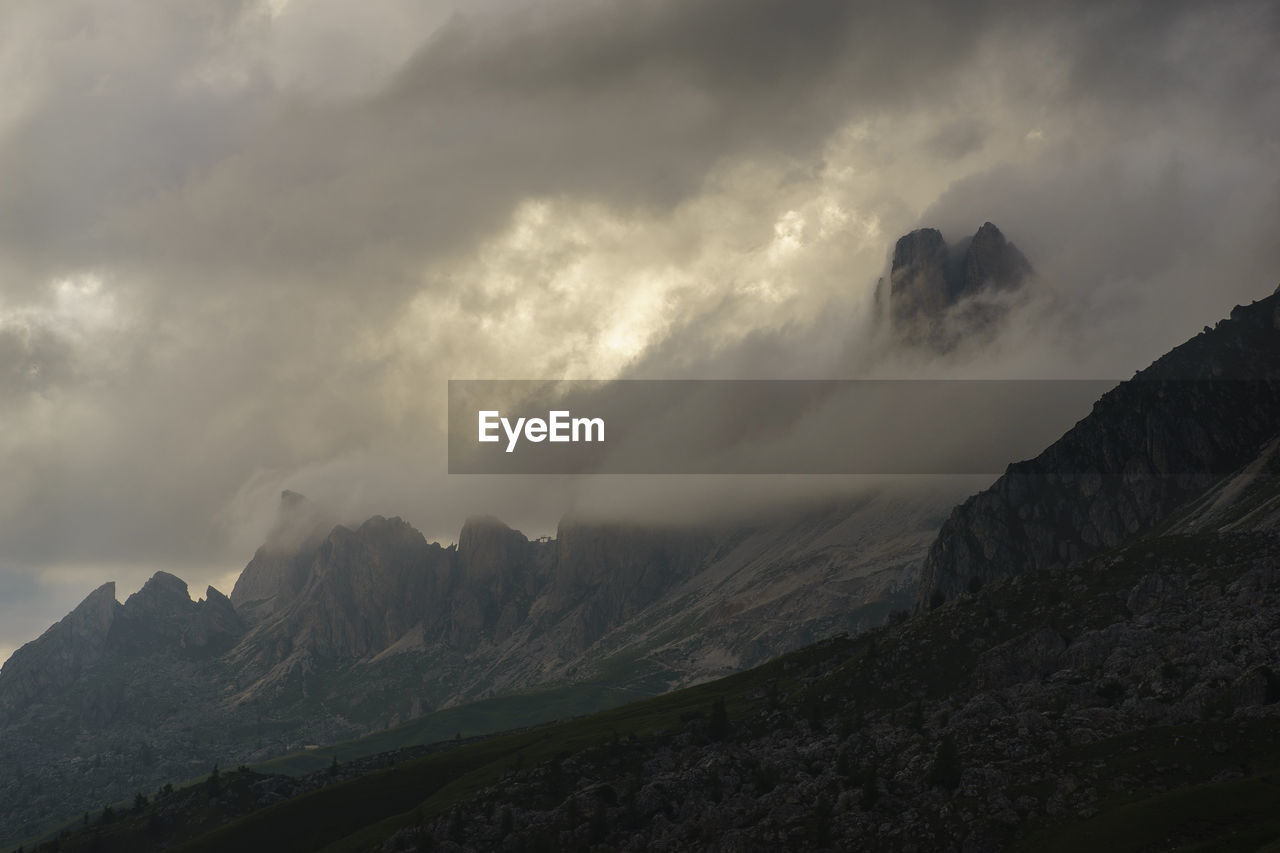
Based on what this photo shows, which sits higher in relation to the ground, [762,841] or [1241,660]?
[1241,660]

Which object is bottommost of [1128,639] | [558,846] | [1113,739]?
[558,846]

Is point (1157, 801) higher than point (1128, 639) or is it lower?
lower

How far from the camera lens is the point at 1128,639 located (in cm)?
19688

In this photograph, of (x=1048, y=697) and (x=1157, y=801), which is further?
(x=1048, y=697)

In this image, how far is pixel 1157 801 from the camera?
139m

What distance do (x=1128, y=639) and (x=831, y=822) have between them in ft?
239

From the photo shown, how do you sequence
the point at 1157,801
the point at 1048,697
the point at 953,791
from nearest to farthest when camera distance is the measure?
1. the point at 1157,801
2. the point at 953,791
3. the point at 1048,697

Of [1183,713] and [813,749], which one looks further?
[813,749]

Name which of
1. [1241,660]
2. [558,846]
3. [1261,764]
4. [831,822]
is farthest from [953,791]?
[558,846]

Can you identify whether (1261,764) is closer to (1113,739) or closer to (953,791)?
(1113,739)

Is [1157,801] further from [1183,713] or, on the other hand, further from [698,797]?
[698,797]

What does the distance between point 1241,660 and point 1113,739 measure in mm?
27600

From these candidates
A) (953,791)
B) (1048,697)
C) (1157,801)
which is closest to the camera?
(1157,801)

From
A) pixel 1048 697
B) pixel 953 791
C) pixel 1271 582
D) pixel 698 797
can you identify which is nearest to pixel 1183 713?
pixel 1048 697
